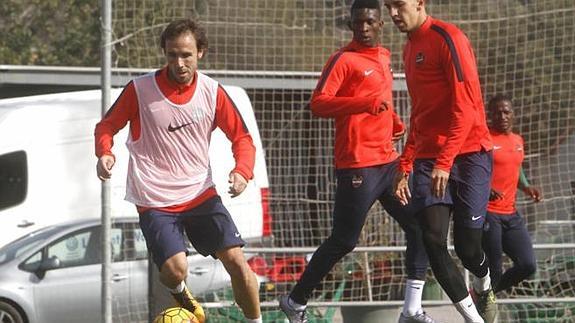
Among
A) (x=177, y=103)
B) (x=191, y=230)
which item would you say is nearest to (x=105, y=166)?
(x=177, y=103)

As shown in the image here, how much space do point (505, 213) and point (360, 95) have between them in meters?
2.07

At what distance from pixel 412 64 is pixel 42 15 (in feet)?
52.4

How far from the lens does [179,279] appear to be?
9.13m

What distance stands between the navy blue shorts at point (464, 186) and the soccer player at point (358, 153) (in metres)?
0.78

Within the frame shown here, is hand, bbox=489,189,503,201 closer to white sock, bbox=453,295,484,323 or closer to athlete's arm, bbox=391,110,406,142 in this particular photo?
athlete's arm, bbox=391,110,406,142

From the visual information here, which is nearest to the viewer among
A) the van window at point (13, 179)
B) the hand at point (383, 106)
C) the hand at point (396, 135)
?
the hand at point (383, 106)

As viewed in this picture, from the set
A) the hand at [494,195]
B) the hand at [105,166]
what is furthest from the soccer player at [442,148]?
the hand at [494,195]

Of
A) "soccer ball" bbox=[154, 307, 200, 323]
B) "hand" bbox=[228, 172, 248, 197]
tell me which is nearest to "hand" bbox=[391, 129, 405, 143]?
"hand" bbox=[228, 172, 248, 197]

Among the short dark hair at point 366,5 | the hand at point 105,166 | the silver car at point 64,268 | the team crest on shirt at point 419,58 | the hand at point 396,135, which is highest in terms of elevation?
the short dark hair at point 366,5

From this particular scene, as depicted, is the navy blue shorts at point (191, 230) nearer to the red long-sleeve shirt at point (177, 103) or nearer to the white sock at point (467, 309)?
the red long-sleeve shirt at point (177, 103)

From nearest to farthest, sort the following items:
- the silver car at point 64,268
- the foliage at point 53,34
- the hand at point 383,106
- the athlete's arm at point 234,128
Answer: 1. the athlete's arm at point 234,128
2. the hand at point 383,106
3. the silver car at point 64,268
4. the foliage at point 53,34

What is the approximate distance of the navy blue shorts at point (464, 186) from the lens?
8859mm

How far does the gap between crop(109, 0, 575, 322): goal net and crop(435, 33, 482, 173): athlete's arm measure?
4.36m

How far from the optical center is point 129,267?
44.0ft
